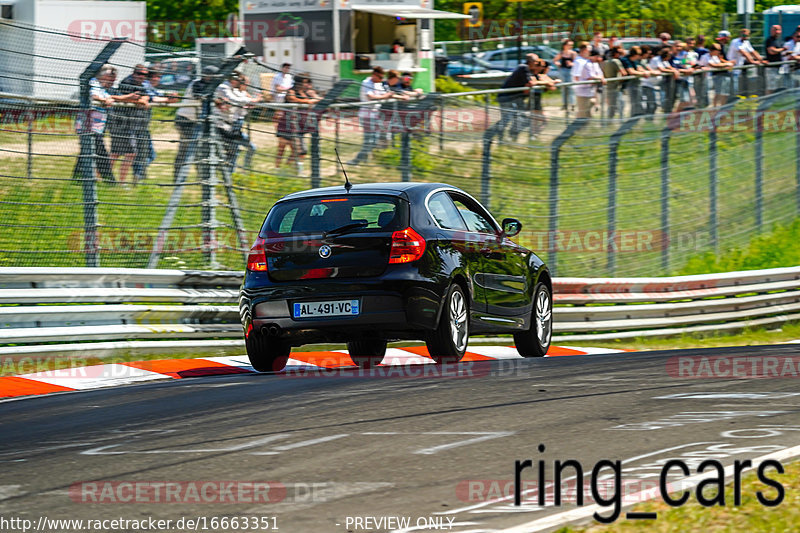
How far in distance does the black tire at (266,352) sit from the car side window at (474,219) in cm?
188

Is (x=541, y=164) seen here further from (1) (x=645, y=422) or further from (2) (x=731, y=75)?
(1) (x=645, y=422)

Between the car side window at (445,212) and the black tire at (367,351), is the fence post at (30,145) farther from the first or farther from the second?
the car side window at (445,212)

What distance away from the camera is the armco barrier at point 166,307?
11422 mm

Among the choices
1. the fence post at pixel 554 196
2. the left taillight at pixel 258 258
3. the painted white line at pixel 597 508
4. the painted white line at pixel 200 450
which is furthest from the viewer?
the fence post at pixel 554 196

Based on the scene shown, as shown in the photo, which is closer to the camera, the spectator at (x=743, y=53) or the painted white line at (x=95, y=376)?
the painted white line at (x=95, y=376)

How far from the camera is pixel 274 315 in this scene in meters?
10.7

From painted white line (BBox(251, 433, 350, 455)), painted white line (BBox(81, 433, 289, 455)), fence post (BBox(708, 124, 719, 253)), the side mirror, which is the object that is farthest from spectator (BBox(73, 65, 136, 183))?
fence post (BBox(708, 124, 719, 253))

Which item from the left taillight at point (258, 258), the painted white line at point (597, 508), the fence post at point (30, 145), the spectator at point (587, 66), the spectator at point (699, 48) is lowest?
the painted white line at point (597, 508)

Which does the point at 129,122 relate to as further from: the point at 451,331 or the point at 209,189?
the point at 451,331

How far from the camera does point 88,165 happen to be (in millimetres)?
12539

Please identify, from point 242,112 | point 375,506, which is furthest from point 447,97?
point 375,506

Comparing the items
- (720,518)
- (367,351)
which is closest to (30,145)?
(367,351)

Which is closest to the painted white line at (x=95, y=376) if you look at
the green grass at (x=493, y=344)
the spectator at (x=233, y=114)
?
the green grass at (x=493, y=344)

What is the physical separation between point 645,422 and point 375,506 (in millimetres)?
2426
